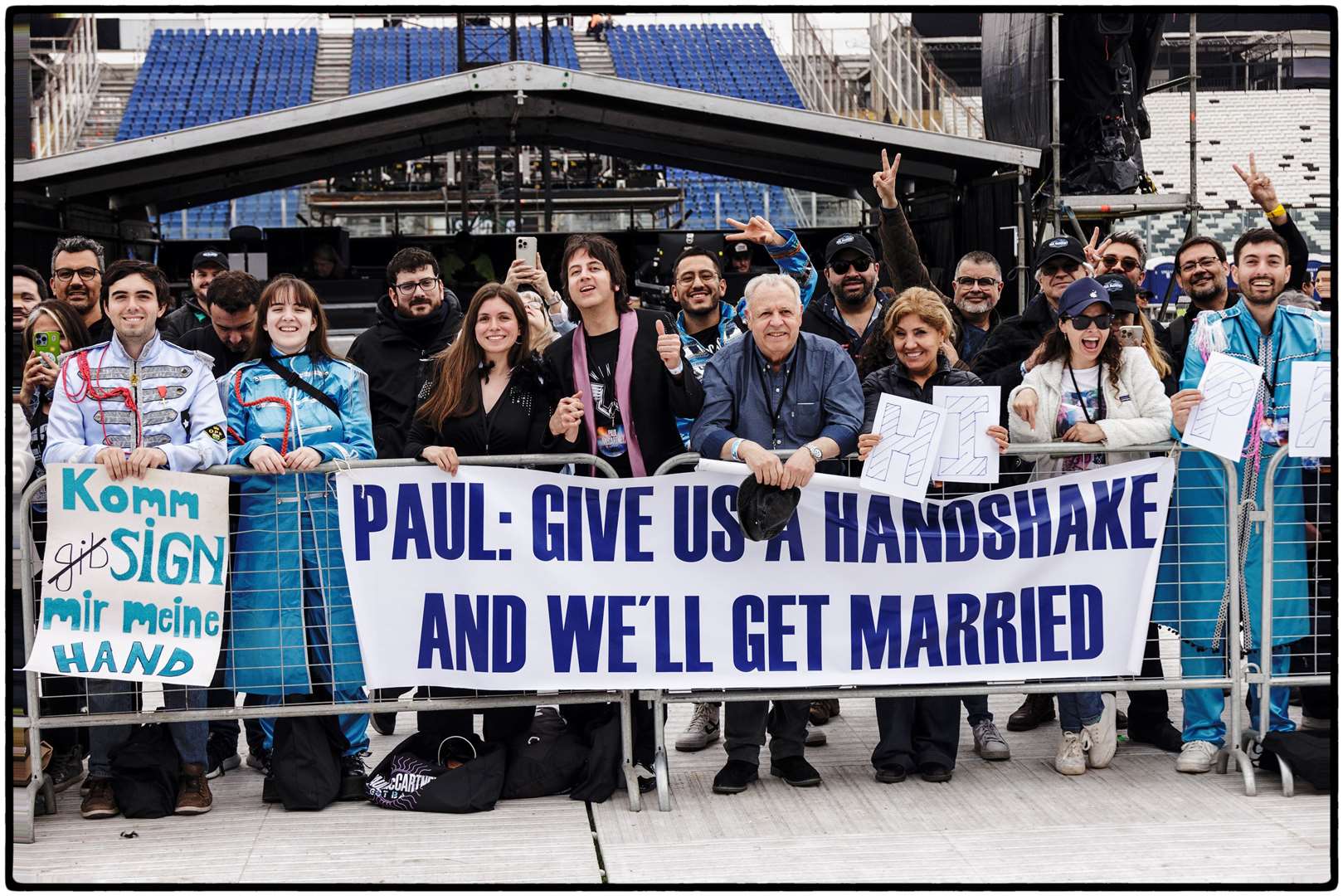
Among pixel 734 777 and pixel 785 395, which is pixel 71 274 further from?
pixel 734 777

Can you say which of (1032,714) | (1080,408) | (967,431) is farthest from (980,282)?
(1032,714)

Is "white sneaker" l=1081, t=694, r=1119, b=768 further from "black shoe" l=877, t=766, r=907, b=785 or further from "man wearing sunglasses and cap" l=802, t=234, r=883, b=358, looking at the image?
"man wearing sunglasses and cap" l=802, t=234, r=883, b=358

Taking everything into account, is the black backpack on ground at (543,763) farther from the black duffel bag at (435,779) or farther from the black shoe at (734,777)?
the black shoe at (734,777)

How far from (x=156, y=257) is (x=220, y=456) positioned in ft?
35.2

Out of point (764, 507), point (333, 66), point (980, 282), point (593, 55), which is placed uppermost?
point (593, 55)

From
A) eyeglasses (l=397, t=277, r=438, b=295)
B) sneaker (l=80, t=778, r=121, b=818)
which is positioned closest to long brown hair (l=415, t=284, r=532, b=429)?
eyeglasses (l=397, t=277, r=438, b=295)

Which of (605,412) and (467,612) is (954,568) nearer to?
(605,412)

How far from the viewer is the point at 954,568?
536 centimetres

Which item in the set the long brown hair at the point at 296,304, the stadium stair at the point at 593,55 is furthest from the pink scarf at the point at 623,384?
the stadium stair at the point at 593,55

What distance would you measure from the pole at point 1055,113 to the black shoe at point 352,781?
8.28 metres

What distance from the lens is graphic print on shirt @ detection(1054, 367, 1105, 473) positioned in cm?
555

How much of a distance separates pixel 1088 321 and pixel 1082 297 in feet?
0.33

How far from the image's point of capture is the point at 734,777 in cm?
534

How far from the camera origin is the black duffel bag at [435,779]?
16.9 ft
